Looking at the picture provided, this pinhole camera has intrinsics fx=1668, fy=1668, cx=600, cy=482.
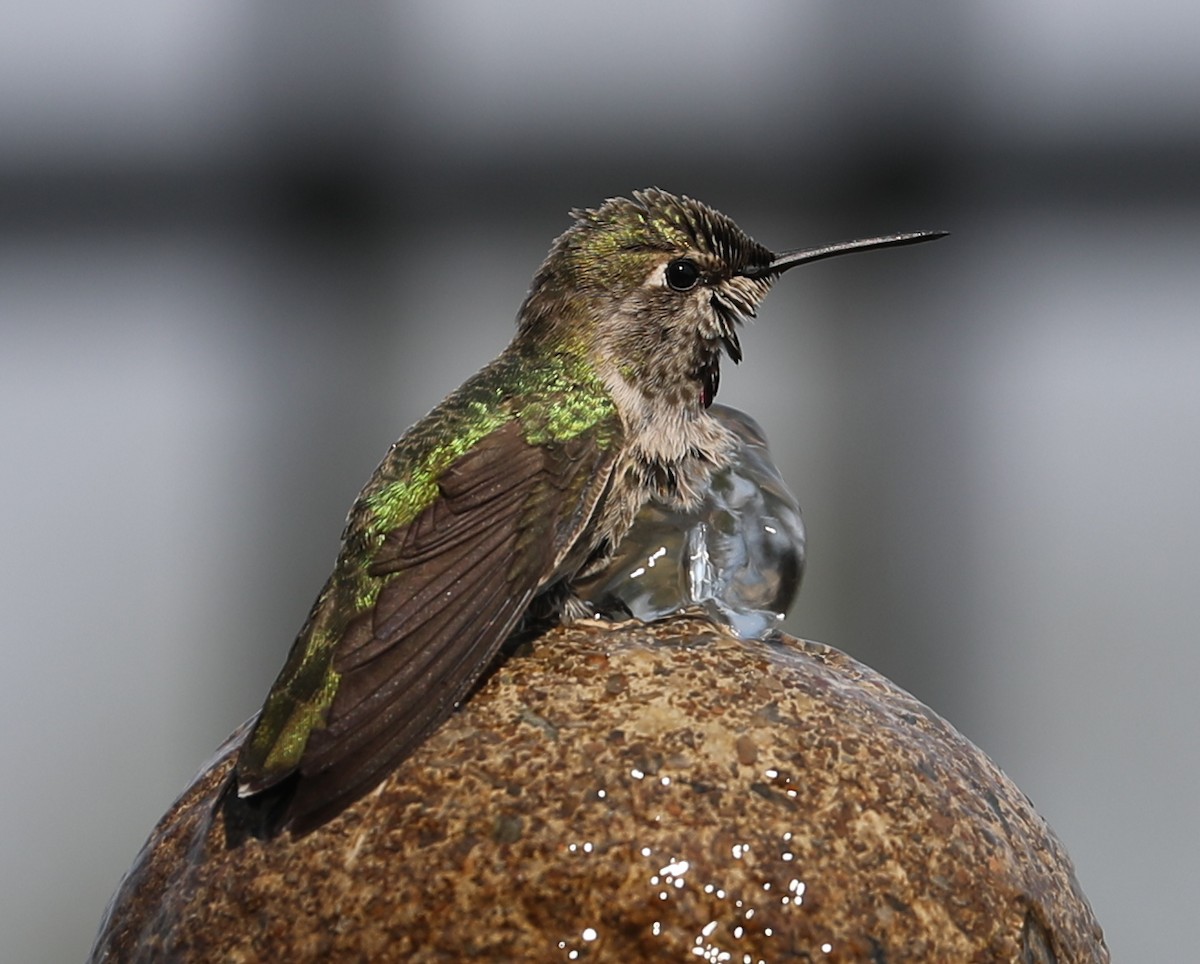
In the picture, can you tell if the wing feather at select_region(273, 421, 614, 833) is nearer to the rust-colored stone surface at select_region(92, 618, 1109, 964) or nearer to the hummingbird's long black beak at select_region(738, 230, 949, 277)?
the rust-colored stone surface at select_region(92, 618, 1109, 964)

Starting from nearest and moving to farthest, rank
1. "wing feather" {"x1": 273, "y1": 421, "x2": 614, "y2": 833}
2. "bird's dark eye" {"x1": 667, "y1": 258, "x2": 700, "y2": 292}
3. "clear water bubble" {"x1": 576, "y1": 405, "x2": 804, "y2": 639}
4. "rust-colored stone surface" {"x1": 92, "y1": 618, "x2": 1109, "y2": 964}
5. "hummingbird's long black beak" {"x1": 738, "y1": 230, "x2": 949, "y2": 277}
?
"rust-colored stone surface" {"x1": 92, "y1": 618, "x2": 1109, "y2": 964} < "wing feather" {"x1": 273, "y1": 421, "x2": 614, "y2": 833} < "clear water bubble" {"x1": 576, "y1": 405, "x2": 804, "y2": 639} < "bird's dark eye" {"x1": 667, "y1": 258, "x2": 700, "y2": 292} < "hummingbird's long black beak" {"x1": 738, "y1": 230, "x2": 949, "y2": 277}

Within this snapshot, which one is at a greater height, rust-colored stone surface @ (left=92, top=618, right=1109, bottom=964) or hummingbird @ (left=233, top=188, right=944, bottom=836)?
hummingbird @ (left=233, top=188, right=944, bottom=836)

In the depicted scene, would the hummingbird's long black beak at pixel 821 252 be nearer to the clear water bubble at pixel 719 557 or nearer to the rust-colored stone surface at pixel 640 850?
the clear water bubble at pixel 719 557

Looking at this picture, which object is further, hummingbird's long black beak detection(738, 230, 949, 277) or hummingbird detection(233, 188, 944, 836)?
hummingbird's long black beak detection(738, 230, 949, 277)

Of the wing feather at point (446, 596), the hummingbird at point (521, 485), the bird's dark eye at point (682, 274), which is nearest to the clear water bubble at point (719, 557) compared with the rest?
the hummingbird at point (521, 485)

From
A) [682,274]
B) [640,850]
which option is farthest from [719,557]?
[640,850]

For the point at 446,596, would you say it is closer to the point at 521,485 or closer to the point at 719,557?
the point at 521,485

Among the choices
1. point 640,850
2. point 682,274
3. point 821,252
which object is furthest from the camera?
point 821,252

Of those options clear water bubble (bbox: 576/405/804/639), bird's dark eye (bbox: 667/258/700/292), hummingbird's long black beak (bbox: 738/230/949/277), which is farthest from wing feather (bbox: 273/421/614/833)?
hummingbird's long black beak (bbox: 738/230/949/277)
